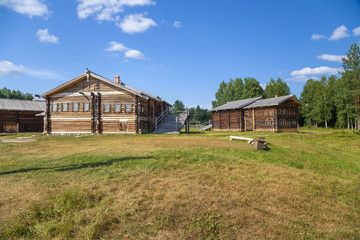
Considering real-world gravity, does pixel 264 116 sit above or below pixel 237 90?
below

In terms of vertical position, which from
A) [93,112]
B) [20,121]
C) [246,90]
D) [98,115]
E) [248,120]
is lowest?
[248,120]

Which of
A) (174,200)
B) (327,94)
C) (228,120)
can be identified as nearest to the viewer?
(174,200)

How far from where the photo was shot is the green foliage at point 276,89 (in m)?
67.3

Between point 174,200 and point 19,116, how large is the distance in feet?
135

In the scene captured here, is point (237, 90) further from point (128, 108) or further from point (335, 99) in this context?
point (128, 108)

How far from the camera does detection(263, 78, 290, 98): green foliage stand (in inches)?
2650

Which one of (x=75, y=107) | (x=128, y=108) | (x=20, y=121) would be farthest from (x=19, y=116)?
(x=128, y=108)

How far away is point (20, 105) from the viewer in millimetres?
38469

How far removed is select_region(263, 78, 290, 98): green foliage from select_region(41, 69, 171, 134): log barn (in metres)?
52.6

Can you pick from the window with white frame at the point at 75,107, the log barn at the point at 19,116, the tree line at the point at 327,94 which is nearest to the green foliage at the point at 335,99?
the tree line at the point at 327,94

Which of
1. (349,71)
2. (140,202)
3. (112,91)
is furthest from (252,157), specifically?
(349,71)

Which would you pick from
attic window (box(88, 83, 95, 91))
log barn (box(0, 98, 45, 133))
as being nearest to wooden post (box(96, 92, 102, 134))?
attic window (box(88, 83, 95, 91))

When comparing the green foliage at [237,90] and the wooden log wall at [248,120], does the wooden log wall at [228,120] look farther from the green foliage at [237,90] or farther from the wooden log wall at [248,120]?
the green foliage at [237,90]

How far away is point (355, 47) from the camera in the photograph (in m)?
36.1
